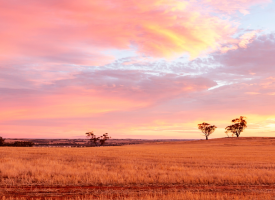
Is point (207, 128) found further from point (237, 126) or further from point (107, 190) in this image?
point (107, 190)

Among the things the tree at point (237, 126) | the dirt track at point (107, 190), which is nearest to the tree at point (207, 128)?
the tree at point (237, 126)

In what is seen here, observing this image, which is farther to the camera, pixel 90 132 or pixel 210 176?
pixel 90 132

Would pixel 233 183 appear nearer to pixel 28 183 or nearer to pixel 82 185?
pixel 82 185

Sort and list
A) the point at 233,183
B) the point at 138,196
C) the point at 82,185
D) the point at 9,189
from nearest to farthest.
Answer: the point at 138,196
the point at 9,189
the point at 82,185
the point at 233,183

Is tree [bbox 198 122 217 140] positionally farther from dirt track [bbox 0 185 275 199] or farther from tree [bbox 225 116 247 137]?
dirt track [bbox 0 185 275 199]

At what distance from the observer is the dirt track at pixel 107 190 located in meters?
13.0

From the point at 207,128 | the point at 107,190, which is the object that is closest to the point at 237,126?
the point at 207,128

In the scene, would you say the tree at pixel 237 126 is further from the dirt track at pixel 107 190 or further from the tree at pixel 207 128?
the dirt track at pixel 107 190

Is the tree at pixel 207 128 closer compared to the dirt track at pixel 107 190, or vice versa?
the dirt track at pixel 107 190

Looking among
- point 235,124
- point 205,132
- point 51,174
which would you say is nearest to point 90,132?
point 205,132

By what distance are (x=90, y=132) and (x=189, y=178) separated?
13174 centimetres

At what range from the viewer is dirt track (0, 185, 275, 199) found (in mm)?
13023

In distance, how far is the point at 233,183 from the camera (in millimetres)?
16875

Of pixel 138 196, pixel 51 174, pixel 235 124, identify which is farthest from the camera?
pixel 235 124
